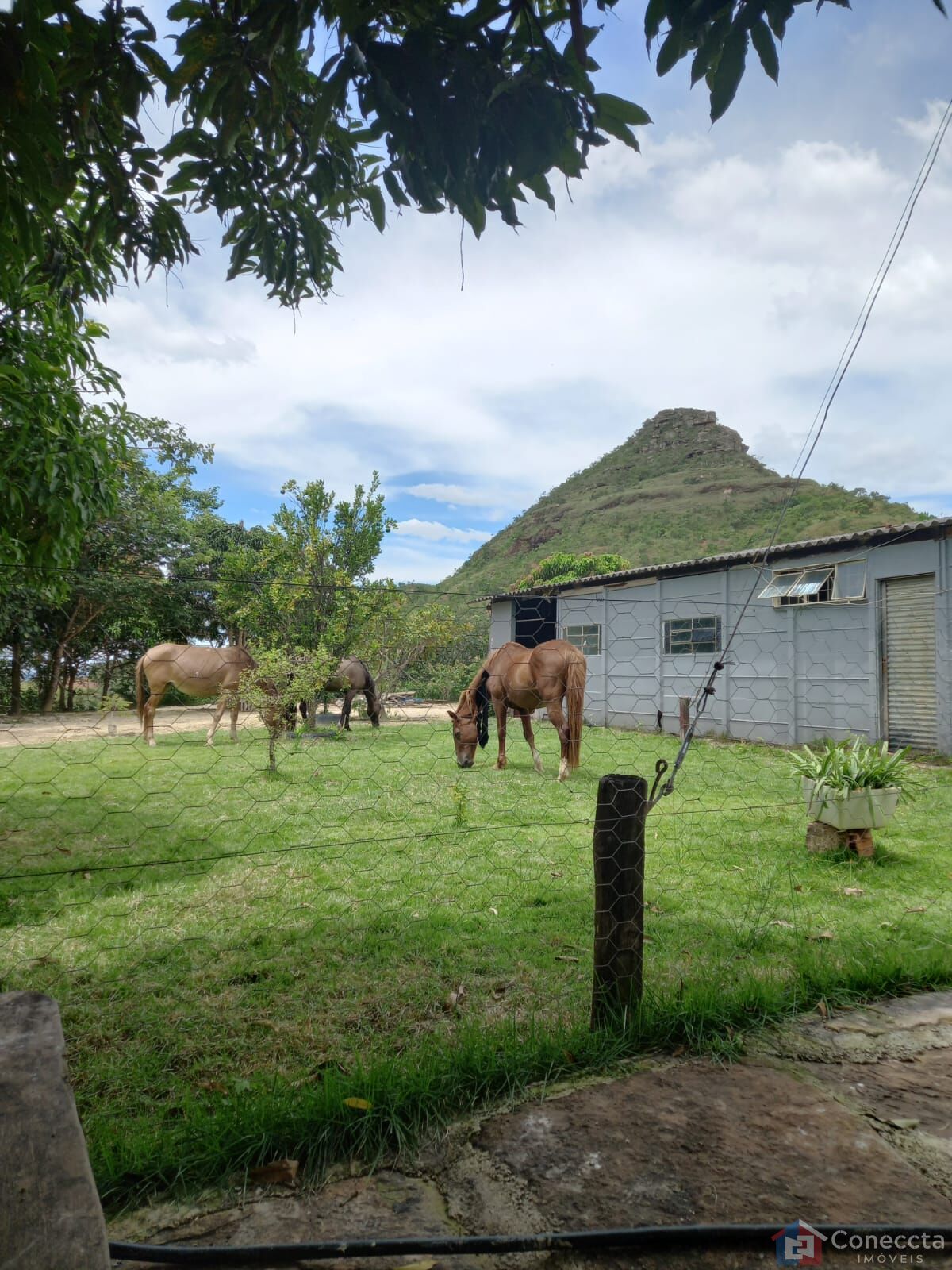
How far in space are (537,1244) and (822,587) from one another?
1047 cm

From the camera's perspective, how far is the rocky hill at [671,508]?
3684cm

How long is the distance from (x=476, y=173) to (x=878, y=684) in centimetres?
981

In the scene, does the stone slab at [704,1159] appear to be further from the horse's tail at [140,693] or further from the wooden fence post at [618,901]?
the horse's tail at [140,693]

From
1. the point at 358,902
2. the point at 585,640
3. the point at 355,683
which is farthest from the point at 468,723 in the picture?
the point at 355,683

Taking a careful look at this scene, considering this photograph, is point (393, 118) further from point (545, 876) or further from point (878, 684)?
point (878, 684)

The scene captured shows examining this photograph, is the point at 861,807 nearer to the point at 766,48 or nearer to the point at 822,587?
the point at 766,48

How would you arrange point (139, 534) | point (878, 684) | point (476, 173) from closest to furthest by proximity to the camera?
point (476, 173), point (878, 684), point (139, 534)

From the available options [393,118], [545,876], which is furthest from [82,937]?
[393,118]

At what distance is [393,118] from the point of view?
5.21 feet

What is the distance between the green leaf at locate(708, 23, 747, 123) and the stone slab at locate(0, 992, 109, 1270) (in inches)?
96.4

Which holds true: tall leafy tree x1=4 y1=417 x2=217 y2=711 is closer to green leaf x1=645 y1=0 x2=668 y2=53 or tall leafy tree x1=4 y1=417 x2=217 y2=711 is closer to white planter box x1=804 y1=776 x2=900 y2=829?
green leaf x1=645 y1=0 x2=668 y2=53

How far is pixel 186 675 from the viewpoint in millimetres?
4512

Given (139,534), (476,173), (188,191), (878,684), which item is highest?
(139,534)

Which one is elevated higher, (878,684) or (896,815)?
(878,684)
